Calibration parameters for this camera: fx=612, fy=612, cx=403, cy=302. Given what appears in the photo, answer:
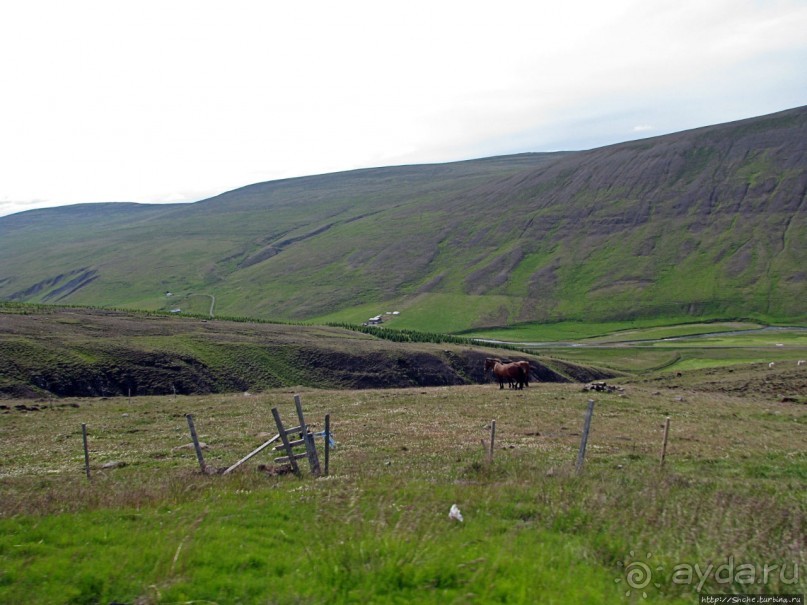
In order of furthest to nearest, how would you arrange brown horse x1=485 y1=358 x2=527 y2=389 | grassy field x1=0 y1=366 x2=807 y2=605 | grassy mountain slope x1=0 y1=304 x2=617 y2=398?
grassy mountain slope x1=0 y1=304 x2=617 y2=398 → brown horse x1=485 y1=358 x2=527 y2=389 → grassy field x1=0 y1=366 x2=807 y2=605

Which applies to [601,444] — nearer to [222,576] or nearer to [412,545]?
[412,545]

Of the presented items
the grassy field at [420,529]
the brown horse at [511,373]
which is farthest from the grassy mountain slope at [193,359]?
the grassy field at [420,529]

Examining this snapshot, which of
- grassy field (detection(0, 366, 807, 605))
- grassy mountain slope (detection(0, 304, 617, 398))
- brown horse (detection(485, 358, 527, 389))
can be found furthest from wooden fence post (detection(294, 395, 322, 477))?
grassy mountain slope (detection(0, 304, 617, 398))

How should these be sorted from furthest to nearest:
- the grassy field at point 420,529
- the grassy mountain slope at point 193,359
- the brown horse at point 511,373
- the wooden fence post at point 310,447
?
1. the grassy mountain slope at point 193,359
2. the brown horse at point 511,373
3. the wooden fence post at point 310,447
4. the grassy field at point 420,529

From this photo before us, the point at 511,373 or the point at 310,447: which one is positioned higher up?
the point at 310,447

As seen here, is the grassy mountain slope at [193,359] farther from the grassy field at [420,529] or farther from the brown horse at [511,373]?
the grassy field at [420,529]

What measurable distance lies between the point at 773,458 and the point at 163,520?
19651 mm

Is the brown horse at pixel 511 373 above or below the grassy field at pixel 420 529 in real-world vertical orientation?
below

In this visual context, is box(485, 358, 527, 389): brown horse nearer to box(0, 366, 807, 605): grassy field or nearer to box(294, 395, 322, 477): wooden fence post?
box(0, 366, 807, 605): grassy field

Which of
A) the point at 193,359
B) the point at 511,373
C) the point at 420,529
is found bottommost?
the point at 511,373

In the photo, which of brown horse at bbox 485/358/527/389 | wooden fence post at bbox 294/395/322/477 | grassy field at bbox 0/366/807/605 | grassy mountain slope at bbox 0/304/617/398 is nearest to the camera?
grassy field at bbox 0/366/807/605

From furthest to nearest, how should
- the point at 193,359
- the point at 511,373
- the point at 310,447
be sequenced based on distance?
the point at 193,359
the point at 511,373
the point at 310,447

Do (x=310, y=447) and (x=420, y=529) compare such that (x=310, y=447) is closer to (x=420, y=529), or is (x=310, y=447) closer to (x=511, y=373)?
(x=420, y=529)

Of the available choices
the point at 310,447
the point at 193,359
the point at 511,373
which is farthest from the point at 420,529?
the point at 193,359
